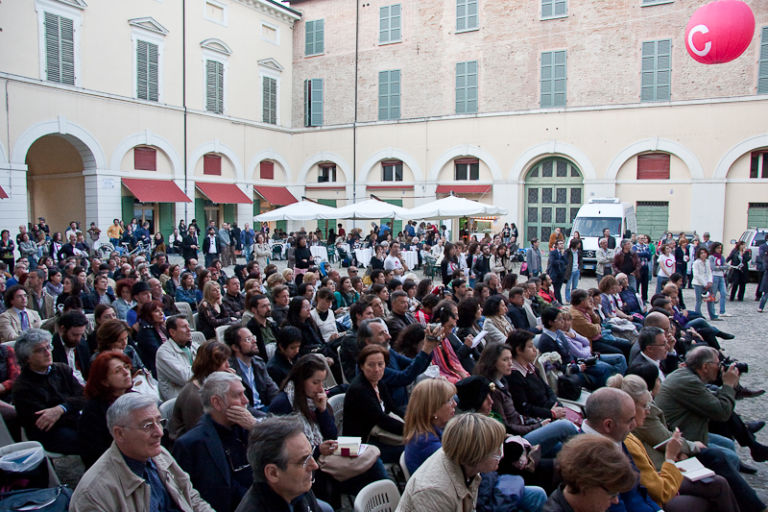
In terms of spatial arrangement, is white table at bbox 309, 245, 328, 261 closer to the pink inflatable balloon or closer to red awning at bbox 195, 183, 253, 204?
red awning at bbox 195, 183, 253, 204

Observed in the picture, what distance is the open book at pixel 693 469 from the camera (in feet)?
12.1

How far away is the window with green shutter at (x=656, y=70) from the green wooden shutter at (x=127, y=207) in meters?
20.6

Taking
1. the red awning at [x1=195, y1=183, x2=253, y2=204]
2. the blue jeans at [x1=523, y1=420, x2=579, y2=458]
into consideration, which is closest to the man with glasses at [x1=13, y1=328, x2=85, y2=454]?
the blue jeans at [x1=523, y1=420, x2=579, y2=458]

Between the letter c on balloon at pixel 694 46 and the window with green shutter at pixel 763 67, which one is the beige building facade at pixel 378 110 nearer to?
the window with green shutter at pixel 763 67

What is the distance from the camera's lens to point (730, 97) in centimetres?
2138

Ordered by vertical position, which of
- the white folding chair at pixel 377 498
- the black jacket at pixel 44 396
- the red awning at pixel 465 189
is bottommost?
the white folding chair at pixel 377 498

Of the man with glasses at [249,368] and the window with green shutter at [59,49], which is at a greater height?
the window with green shutter at [59,49]

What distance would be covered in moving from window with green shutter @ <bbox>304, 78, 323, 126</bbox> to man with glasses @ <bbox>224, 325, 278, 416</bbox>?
25.5m

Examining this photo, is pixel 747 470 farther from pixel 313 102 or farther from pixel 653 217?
pixel 313 102

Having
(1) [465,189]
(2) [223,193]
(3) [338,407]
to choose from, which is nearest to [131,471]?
(3) [338,407]

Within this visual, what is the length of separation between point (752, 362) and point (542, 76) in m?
18.4

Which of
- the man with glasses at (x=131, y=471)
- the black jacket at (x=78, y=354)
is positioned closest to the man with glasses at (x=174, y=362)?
the black jacket at (x=78, y=354)

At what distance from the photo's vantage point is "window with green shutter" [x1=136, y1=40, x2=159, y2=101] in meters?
22.5

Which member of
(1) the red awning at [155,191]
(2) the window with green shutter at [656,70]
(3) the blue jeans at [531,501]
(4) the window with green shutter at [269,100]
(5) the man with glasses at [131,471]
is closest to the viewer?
(5) the man with glasses at [131,471]
